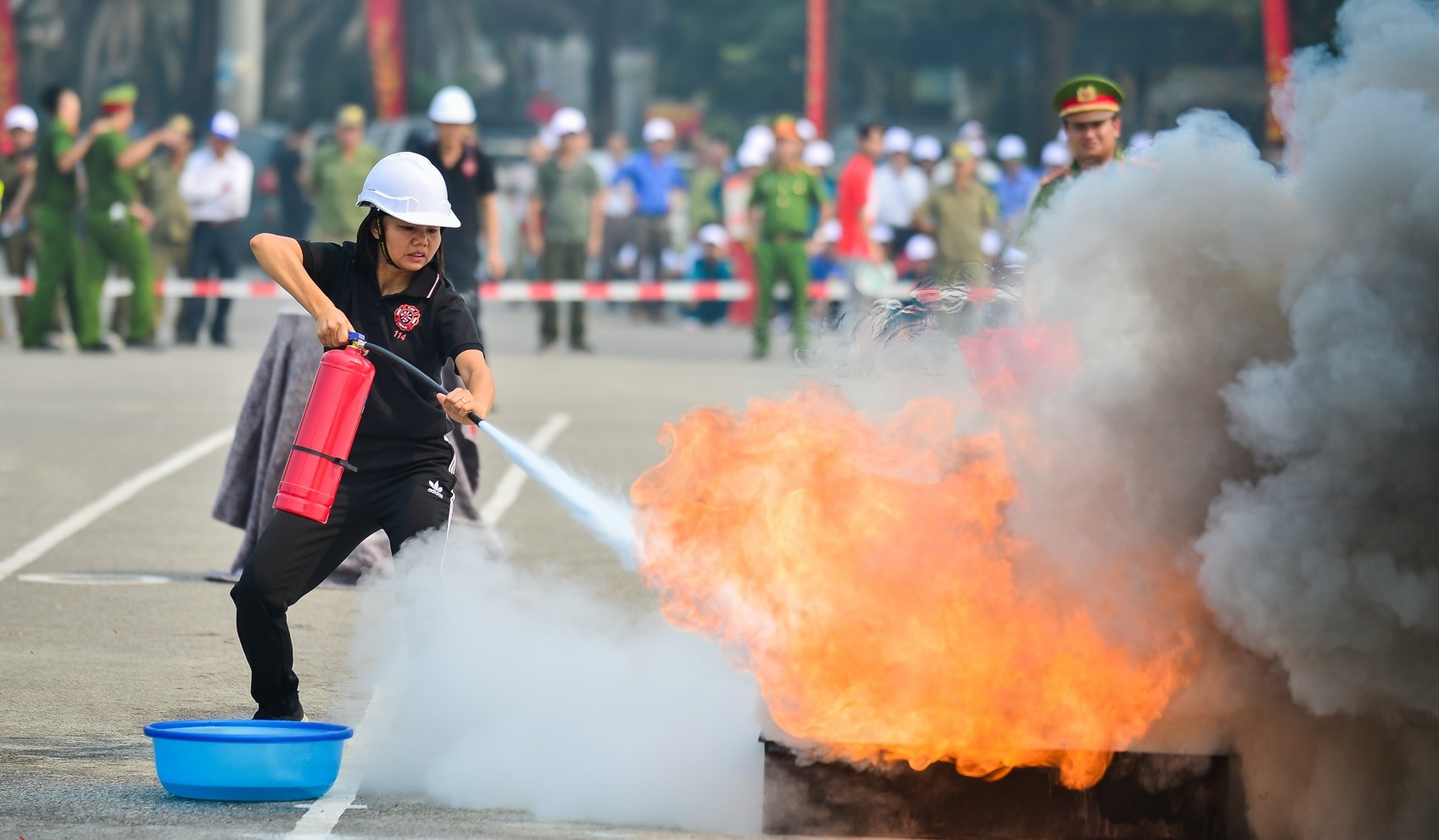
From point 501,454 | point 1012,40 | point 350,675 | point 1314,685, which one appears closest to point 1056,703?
point 1314,685

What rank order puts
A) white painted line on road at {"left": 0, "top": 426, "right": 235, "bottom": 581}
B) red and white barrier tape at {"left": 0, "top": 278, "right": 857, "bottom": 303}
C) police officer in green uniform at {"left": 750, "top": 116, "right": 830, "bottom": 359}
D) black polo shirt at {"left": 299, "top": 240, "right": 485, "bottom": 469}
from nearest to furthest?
1. black polo shirt at {"left": 299, "top": 240, "right": 485, "bottom": 469}
2. white painted line on road at {"left": 0, "top": 426, "right": 235, "bottom": 581}
3. police officer in green uniform at {"left": 750, "top": 116, "right": 830, "bottom": 359}
4. red and white barrier tape at {"left": 0, "top": 278, "right": 857, "bottom": 303}

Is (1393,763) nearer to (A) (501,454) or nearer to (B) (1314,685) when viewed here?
(B) (1314,685)

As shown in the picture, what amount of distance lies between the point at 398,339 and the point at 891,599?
5.56 feet

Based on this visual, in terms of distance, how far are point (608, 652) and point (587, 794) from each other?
3.64 ft

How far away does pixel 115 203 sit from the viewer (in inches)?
787

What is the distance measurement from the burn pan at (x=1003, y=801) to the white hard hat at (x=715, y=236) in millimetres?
21714

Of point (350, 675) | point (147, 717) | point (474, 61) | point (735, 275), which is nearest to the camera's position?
point (147, 717)

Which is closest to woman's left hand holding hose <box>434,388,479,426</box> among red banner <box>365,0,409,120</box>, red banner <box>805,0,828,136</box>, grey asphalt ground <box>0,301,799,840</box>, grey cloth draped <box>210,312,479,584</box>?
grey asphalt ground <box>0,301,799,840</box>

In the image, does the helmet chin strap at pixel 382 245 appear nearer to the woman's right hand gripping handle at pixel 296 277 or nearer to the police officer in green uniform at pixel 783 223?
the woman's right hand gripping handle at pixel 296 277

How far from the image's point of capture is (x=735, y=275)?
27.9 m

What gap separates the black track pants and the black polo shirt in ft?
0.26

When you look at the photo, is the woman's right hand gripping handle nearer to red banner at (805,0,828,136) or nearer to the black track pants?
the black track pants

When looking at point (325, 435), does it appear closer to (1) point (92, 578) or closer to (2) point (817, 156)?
(1) point (92, 578)

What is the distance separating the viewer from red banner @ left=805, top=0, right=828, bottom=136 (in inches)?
1449
